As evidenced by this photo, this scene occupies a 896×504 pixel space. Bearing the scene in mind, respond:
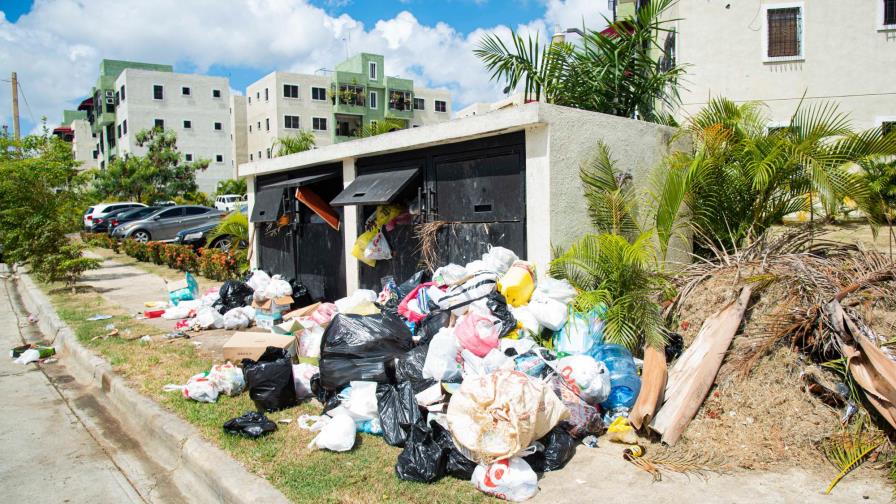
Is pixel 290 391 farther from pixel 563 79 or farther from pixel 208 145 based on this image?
pixel 208 145

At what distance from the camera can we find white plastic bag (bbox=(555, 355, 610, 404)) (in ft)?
13.7

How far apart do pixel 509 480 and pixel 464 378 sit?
1.10m

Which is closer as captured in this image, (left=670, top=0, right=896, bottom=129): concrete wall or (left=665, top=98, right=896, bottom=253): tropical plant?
(left=665, top=98, right=896, bottom=253): tropical plant

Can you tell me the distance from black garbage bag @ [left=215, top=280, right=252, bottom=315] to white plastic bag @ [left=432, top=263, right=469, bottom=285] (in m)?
3.83

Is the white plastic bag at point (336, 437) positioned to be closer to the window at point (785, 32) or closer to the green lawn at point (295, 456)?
the green lawn at point (295, 456)

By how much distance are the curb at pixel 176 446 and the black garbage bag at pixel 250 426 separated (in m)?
0.19

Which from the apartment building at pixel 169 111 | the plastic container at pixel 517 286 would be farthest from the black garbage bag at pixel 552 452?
the apartment building at pixel 169 111

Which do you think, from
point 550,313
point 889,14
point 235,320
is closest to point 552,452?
point 550,313

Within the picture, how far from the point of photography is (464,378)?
432cm

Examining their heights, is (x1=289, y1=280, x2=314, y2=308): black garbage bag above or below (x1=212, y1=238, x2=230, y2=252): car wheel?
below

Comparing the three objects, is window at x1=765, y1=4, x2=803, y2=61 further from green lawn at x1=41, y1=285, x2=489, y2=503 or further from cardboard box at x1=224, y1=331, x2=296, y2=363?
green lawn at x1=41, y1=285, x2=489, y2=503

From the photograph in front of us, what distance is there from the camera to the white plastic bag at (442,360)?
4.51 meters

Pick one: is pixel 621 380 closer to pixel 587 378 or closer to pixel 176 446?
pixel 587 378

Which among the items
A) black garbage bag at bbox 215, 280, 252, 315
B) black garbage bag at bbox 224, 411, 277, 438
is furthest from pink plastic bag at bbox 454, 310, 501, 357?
black garbage bag at bbox 215, 280, 252, 315
